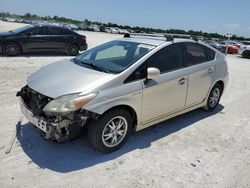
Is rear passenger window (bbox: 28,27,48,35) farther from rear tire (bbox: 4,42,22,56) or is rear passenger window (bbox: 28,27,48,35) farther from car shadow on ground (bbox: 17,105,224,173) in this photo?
car shadow on ground (bbox: 17,105,224,173)

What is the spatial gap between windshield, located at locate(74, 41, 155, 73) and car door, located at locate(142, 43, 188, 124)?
282 millimetres

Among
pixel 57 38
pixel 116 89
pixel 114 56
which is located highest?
pixel 114 56

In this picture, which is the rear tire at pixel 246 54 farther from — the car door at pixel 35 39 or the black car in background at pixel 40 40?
the car door at pixel 35 39

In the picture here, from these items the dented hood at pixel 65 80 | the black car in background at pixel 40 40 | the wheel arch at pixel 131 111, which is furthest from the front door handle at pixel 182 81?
the black car in background at pixel 40 40

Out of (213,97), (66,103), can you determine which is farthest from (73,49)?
(66,103)

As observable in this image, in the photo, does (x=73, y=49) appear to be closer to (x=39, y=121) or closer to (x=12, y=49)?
(x=12, y=49)

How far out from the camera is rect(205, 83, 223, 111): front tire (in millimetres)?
5657

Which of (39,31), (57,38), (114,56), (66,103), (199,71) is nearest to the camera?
(66,103)

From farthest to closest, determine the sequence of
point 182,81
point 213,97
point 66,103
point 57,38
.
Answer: point 57,38 → point 213,97 → point 182,81 → point 66,103

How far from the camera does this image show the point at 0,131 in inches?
165

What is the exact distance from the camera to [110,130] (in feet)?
12.1

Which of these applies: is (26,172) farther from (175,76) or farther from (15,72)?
(15,72)

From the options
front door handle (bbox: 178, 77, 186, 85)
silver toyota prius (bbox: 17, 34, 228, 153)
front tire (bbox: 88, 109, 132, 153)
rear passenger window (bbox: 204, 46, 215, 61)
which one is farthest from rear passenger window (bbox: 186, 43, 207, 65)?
front tire (bbox: 88, 109, 132, 153)

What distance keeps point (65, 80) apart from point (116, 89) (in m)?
0.76
